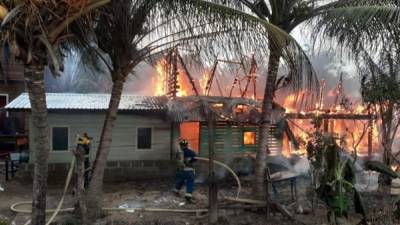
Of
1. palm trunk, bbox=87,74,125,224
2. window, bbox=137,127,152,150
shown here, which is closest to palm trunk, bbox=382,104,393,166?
palm trunk, bbox=87,74,125,224

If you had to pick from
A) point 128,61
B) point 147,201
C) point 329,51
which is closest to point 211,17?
point 128,61

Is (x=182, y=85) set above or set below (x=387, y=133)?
above

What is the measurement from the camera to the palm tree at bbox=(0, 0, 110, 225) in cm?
520

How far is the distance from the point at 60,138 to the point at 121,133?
2151mm

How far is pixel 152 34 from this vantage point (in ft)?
26.6

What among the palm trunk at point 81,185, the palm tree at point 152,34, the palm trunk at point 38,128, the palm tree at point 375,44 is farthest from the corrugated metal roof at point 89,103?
the palm trunk at point 38,128

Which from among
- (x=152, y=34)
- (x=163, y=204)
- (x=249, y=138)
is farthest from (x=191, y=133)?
(x=152, y=34)

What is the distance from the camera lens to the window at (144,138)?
46.2 ft

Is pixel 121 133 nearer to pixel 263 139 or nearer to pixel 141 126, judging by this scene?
pixel 141 126

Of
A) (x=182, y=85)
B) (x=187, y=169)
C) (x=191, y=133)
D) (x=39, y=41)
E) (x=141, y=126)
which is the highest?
(x=182, y=85)

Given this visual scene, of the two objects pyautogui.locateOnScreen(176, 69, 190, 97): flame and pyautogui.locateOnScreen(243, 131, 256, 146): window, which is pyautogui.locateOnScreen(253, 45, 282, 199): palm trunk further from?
pyautogui.locateOnScreen(243, 131, 256, 146): window

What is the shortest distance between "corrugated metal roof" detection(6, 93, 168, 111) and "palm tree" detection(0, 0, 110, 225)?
7260 millimetres

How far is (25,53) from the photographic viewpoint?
5.62 m

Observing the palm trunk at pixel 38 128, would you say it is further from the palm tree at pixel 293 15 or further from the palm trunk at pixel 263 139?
the palm trunk at pixel 263 139
